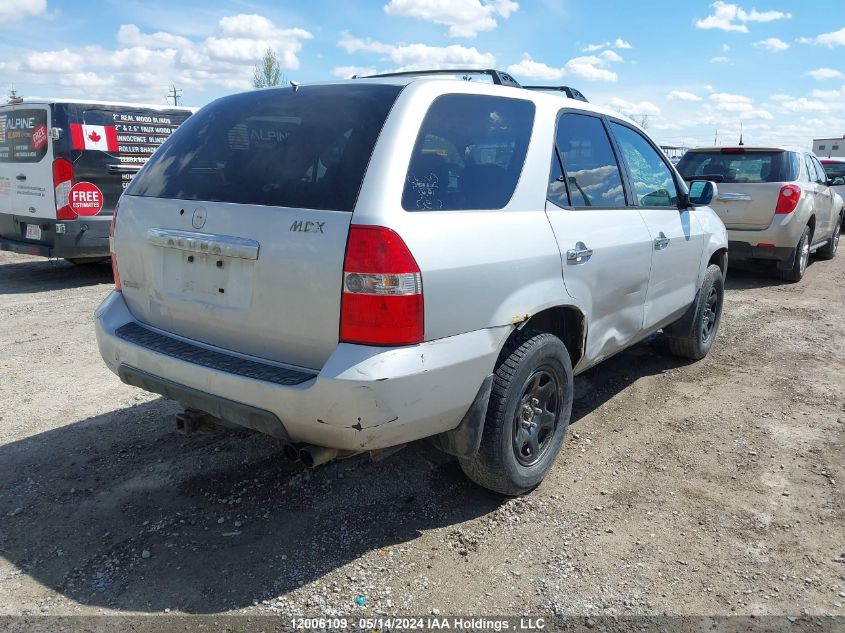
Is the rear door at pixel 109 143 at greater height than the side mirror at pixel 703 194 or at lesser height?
greater

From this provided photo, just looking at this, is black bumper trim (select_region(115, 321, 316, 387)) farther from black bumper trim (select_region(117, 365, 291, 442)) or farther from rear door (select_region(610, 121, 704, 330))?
rear door (select_region(610, 121, 704, 330))

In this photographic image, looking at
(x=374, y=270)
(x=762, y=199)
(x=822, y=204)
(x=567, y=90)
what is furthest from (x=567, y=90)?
(x=822, y=204)

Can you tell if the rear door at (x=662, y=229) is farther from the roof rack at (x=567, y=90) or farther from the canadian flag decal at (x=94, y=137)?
the canadian flag decal at (x=94, y=137)

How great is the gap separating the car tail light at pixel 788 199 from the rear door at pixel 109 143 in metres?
7.49

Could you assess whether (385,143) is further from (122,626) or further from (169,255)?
(122,626)

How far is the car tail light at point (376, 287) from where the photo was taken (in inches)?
94.4

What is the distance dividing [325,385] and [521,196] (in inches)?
50.7

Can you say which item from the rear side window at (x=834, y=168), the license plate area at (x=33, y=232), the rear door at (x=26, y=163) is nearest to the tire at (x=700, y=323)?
the rear door at (x=26, y=163)

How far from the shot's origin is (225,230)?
2.71 metres

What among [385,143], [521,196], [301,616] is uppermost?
[385,143]

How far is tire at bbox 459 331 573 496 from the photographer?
9.55ft

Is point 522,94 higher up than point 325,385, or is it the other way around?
point 522,94

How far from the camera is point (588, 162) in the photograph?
12.0ft

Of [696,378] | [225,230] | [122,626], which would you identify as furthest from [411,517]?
[696,378]
